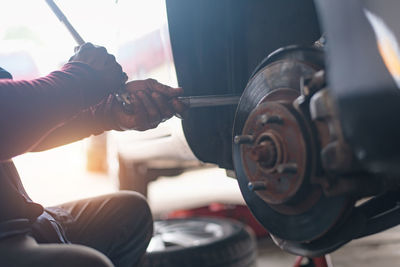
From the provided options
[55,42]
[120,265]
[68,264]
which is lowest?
[120,265]

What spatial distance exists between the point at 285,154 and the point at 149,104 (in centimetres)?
33

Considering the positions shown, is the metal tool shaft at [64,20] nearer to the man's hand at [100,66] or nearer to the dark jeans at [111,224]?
the man's hand at [100,66]

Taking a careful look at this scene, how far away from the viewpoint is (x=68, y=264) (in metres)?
0.60

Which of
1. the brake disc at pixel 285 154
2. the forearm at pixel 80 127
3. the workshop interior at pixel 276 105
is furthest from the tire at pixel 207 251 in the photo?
the brake disc at pixel 285 154

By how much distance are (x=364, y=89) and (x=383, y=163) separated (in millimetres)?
81

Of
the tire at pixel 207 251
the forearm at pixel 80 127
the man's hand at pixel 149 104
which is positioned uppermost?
the man's hand at pixel 149 104

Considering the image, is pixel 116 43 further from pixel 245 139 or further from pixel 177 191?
pixel 177 191

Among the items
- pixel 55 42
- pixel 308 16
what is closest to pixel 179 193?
pixel 55 42

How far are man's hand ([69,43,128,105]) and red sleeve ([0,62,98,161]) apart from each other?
3 cm

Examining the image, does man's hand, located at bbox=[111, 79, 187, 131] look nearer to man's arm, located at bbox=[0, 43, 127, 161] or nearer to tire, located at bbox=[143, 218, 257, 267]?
man's arm, located at bbox=[0, 43, 127, 161]

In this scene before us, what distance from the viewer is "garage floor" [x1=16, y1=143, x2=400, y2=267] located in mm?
1501

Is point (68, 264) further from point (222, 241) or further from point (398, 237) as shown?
point (398, 237)

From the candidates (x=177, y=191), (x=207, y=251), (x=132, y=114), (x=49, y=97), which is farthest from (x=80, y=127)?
(x=177, y=191)

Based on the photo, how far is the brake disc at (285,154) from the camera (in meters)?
0.57
